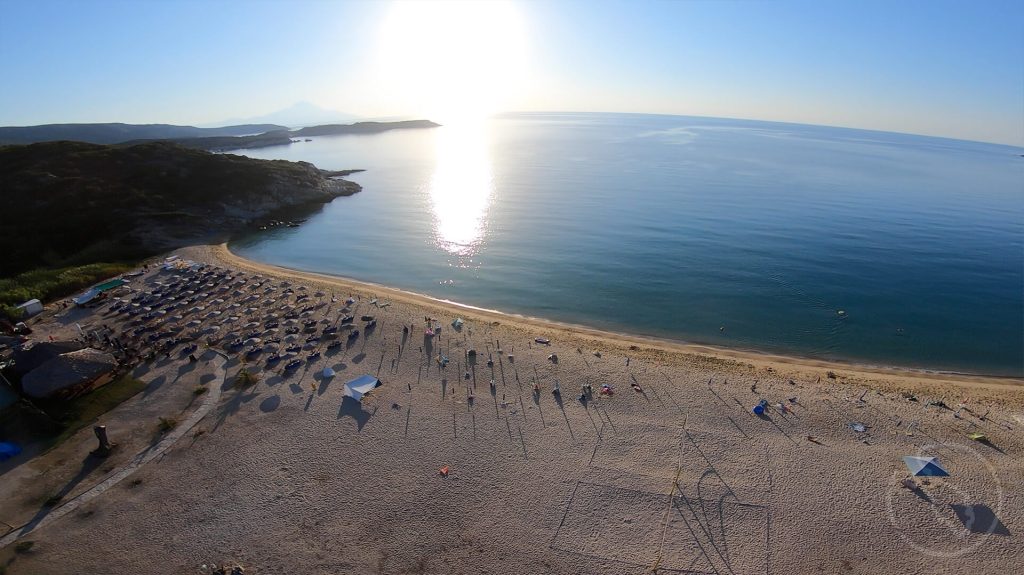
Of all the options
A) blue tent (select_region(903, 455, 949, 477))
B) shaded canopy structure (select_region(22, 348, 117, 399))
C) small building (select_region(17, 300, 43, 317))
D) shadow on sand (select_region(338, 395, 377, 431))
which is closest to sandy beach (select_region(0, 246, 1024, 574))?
shadow on sand (select_region(338, 395, 377, 431))

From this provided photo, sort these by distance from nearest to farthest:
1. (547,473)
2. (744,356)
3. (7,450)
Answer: (7,450)
(547,473)
(744,356)

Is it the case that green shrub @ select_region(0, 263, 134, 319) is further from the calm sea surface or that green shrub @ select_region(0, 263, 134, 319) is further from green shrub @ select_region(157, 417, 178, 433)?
green shrub @ select_region(157, 417, 178, 433)

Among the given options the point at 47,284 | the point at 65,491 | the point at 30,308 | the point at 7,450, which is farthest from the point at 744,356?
the point at 47,284

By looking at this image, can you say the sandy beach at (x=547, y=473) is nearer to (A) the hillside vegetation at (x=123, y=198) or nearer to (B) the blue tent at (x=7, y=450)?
(B) the blue tent at (x=7, y=450)

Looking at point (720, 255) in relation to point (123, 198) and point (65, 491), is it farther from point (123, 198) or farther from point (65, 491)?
point (123, 198)

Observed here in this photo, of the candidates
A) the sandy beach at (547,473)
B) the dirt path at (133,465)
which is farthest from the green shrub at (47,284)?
the dirt path at (133,465)

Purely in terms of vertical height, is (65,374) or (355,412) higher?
(65,374)
